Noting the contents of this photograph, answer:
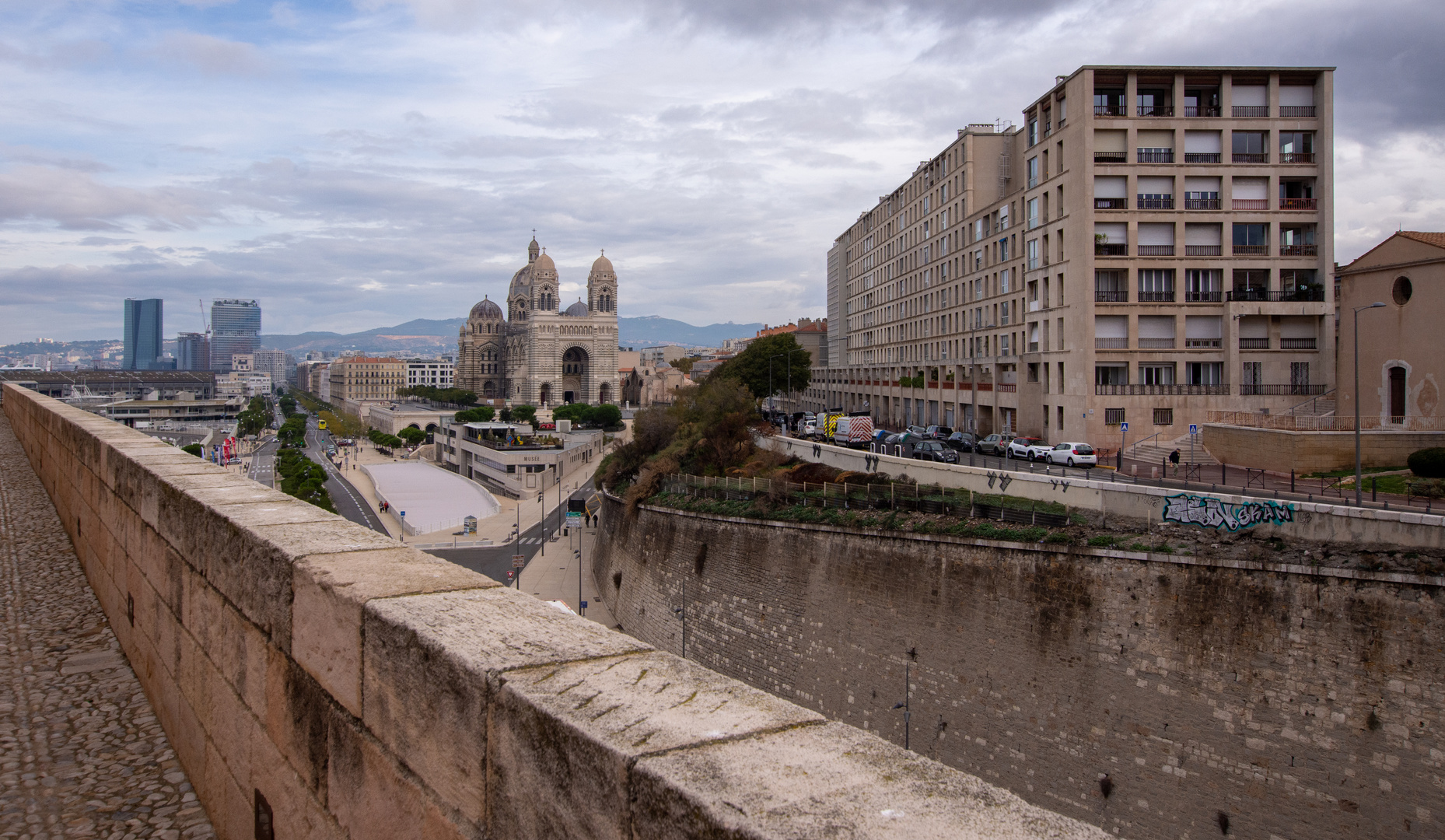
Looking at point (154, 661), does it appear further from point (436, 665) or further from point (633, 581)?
point (633, 581)

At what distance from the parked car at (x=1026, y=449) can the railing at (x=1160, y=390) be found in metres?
3.40

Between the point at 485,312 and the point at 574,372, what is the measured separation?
1424 inches

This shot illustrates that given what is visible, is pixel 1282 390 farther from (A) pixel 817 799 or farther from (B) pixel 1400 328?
(A) pixel 817 799

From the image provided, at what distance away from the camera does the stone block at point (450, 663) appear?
251 cm

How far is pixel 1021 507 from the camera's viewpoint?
20.3 meters

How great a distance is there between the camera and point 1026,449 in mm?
32688

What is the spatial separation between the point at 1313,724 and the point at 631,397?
14309cm

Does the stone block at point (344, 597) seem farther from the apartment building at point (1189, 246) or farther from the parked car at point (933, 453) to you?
the apartment building at point (1189, 246)

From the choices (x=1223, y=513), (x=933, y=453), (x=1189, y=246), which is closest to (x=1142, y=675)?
(x=1223, y=513)

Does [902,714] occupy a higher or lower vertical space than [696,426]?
lower

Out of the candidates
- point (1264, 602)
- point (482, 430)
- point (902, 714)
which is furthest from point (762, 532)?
point (482, 430)

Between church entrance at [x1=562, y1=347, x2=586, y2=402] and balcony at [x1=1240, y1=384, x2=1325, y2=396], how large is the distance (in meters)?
106

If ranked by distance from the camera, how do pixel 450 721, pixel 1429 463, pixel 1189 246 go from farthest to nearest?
pixel 1189 246, pixel 1429 463, pixel 450 721

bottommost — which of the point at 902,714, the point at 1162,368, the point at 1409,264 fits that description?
the point at 902,714
